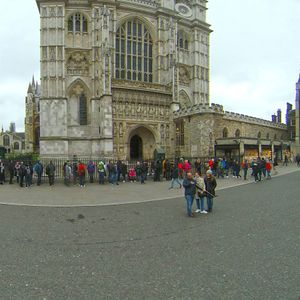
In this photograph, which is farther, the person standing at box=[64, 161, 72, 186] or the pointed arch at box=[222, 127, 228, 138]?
the pointed arch at box=[222, 127, 228, 138]

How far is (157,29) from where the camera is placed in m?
35.1

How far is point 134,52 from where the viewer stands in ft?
115

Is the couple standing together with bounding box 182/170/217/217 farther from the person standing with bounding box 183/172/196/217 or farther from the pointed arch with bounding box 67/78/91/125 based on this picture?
the pointed arch with bounding box 67/78/91/125

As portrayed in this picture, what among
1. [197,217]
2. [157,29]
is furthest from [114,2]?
[197,217]

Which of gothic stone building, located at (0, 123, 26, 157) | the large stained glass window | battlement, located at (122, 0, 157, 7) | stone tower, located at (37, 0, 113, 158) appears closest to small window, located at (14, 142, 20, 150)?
gothic stone building, located at (0, 123, 26, 157)

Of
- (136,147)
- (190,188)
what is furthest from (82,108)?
(190,188)

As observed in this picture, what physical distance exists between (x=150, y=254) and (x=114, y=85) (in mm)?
26909

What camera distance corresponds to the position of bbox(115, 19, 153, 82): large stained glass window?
3419cm

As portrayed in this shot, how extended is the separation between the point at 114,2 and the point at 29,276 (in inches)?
1317

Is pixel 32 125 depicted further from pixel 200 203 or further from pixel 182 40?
pixel 200 203

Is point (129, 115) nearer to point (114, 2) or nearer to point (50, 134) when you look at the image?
point (50, 134)

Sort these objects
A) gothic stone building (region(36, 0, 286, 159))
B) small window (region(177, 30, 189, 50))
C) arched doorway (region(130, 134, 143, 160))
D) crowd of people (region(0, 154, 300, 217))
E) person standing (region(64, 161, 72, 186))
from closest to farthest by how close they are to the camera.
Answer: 1. crowd of people (region(0, 154, 300, 217))
2. person standing (region(64, 161, 72, 186))
3. gothic stone building (region(36, 0, 286, 159))
4. arched doorway (region(130, 134, 143, 160))
5. small window (region(177, 30, 189, 50))

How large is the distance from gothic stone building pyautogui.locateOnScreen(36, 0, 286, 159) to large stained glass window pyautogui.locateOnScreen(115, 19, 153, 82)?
11 centimetres

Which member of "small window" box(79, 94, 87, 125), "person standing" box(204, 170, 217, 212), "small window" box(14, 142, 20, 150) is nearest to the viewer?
"person standing" box(204, 170, 217, 212)
